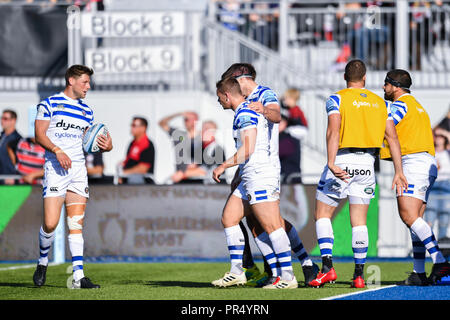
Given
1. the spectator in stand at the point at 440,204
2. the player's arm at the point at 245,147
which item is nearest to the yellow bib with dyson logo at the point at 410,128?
the player's arm at the point at 245,147

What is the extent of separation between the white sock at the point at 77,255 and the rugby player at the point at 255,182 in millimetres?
1433

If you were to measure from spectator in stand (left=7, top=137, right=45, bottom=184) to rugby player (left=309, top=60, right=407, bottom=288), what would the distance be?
7.96 m

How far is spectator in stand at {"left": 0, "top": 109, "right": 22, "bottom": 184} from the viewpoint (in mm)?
16656

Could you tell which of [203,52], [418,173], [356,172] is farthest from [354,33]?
[356,172]

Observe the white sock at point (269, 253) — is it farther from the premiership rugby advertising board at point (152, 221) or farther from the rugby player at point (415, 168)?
the premiership rugby advertising board at point (152, 221)

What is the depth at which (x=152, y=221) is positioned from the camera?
14.9 m

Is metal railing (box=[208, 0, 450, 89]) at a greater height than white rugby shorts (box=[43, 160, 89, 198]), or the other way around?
metal railing (box=[208, 0, 450, 89])

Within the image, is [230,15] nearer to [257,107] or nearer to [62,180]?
[62,180]

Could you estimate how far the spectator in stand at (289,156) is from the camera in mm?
15438

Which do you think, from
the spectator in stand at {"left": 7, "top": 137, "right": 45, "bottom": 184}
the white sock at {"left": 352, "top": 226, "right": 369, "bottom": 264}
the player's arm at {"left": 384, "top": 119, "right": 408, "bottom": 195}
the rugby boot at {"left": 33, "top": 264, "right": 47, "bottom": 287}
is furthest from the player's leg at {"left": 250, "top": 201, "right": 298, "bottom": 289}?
the spectator in stand at {"left": 7, "top": 137, "right": 45, "bottom": 184}

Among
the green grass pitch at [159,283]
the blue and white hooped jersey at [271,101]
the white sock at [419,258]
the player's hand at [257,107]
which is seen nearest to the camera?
the green grass pitch at [159,283]

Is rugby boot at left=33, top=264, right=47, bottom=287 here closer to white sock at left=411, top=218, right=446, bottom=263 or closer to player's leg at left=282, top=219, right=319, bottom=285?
player's leg at left=282, top=219, right=319, bottom=285
